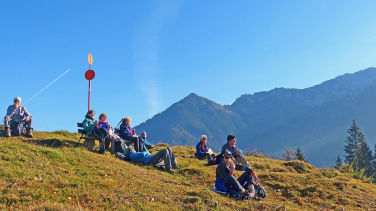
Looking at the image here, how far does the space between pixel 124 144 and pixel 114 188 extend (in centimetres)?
665

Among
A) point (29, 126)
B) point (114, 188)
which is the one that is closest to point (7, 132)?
point (29, 126)

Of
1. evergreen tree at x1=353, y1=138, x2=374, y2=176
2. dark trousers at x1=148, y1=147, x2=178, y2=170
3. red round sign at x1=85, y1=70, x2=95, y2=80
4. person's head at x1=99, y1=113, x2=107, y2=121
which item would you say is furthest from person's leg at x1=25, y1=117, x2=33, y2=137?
evergreen tree at x1=353, y1=138, x2=374, y2=176

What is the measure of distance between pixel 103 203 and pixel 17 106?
12.1 metres

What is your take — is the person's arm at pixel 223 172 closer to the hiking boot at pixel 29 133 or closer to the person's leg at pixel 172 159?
the person's leg at pixel 172 159

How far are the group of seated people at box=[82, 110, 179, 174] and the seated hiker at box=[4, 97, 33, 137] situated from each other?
146 inches

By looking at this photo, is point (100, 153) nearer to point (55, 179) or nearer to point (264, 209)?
point (55, 179)

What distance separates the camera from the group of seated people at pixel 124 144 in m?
14.9

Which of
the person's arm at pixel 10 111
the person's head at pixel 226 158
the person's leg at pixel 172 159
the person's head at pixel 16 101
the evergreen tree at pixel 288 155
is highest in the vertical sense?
the evergreen tree at pixel 288 155

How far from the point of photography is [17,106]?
17438mm

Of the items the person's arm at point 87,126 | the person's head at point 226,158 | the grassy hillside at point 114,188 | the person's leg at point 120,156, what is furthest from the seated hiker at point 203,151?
the person's head at point 226,158

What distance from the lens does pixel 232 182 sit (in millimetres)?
11133

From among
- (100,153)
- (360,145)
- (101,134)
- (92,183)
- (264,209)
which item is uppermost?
(360,145)

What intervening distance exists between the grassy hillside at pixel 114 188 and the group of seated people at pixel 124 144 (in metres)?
0.53

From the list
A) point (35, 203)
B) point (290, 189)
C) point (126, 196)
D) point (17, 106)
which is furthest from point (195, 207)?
point (17, 106)
